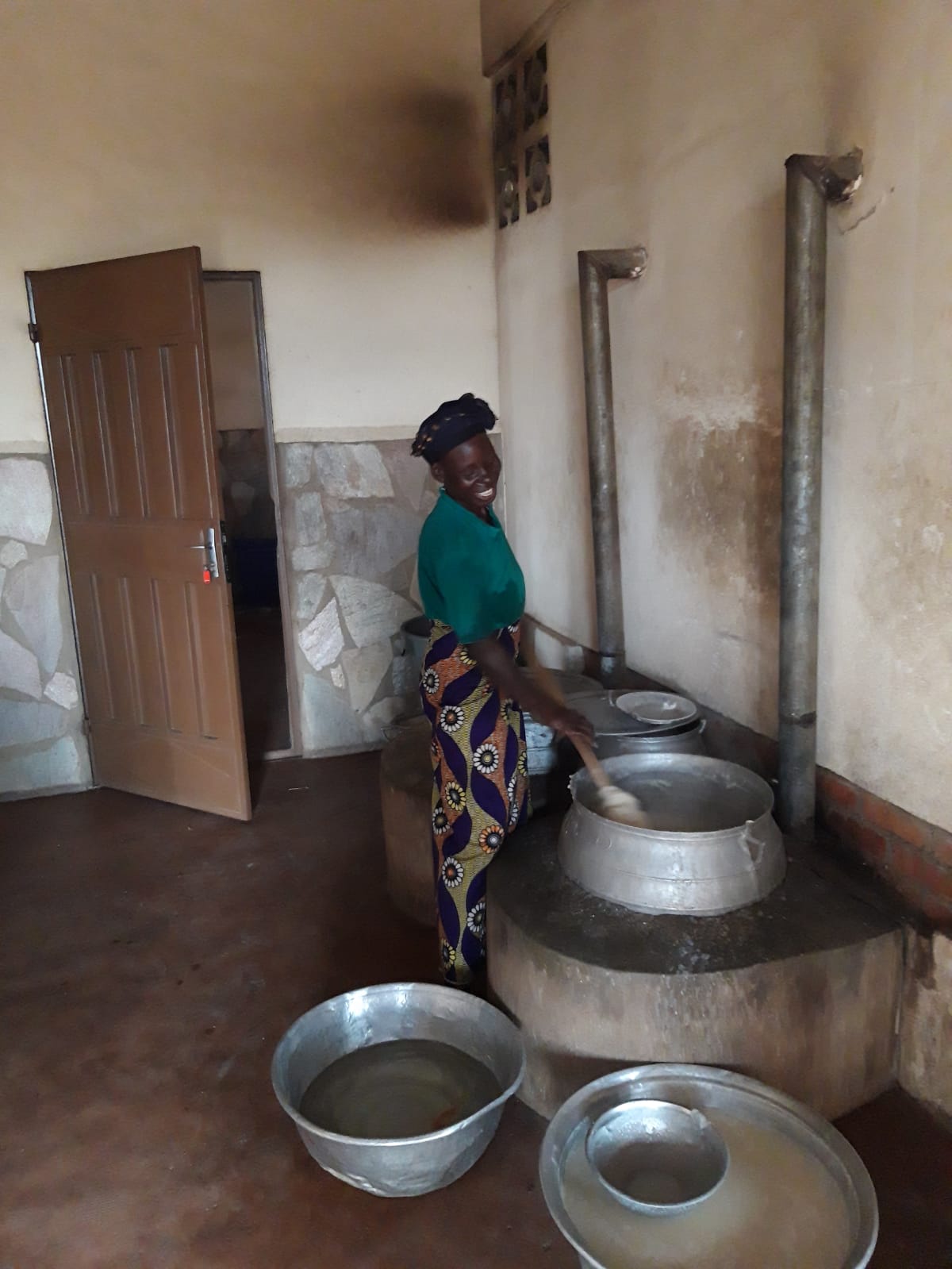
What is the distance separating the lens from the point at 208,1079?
6.77ft

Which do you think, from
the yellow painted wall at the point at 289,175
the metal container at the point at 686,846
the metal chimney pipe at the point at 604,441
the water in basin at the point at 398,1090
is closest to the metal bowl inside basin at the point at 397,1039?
the water in basin at the point at 398,1090

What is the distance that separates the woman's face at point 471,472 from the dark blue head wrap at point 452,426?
13 mm

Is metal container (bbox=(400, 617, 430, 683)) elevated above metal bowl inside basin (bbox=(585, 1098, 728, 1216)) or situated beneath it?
elevated above

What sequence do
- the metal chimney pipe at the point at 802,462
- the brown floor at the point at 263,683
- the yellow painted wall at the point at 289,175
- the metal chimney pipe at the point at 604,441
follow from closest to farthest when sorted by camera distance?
the metal chimney pipe at the point at 802,462 < the metal chimney pipe at the point at 604,441 < the yellow painted wall at the point at 289,175 < the brown floor at the point at 263,683

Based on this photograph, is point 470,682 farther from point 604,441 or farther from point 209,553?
point 209,553

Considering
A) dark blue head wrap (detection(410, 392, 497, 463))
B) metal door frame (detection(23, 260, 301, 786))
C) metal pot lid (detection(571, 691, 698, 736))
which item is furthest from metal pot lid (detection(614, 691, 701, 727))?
metal door frame (detection(23, 260, 301, 786))

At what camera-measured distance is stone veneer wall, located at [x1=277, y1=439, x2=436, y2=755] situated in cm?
379

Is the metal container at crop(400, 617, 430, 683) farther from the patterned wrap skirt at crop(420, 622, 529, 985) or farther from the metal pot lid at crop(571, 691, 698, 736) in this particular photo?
the patterned wrap skirt at crop(420, 622, 529, 985)

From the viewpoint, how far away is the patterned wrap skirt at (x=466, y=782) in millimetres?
2033

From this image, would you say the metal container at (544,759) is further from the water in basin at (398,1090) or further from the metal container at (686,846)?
the water in basin at (398,1090)

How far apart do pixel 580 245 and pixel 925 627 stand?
1798 millimetres

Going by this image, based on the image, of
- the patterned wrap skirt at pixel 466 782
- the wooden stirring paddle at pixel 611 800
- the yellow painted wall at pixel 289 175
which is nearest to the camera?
the wooden stirring paddle at pixel 611 800

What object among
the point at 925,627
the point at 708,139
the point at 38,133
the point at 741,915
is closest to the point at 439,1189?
the point at 741,915

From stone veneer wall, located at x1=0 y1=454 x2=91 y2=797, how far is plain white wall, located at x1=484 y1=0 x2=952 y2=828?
1944 millimetres
